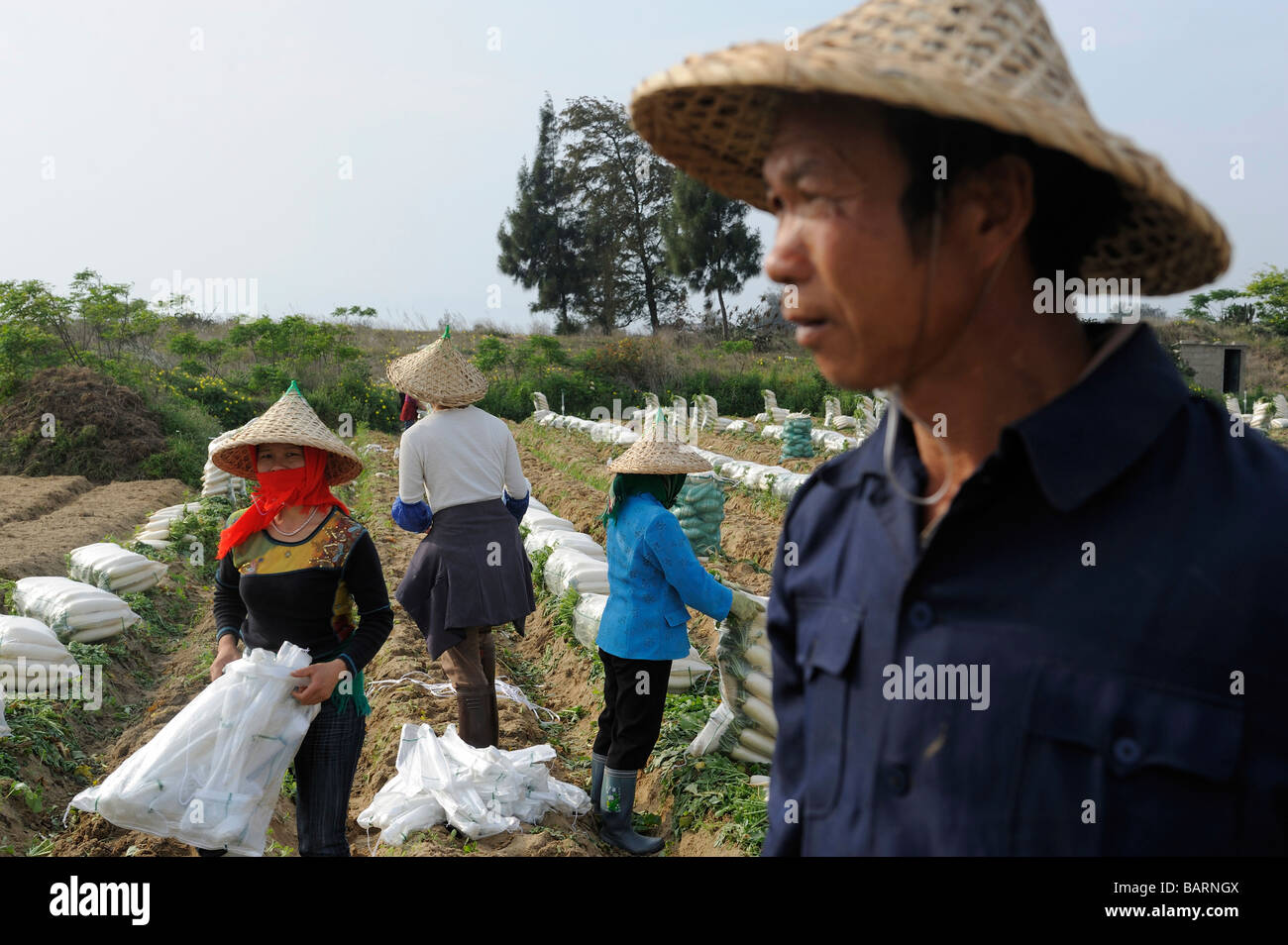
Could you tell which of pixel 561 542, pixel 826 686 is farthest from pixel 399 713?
pixel 826 686

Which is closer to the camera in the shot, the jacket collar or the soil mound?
the jacket collar

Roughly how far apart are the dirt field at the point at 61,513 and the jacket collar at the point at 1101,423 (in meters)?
8.15

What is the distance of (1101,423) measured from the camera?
0.98m

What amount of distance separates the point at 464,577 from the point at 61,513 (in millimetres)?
8173

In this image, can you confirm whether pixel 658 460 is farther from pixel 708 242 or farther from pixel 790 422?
pixel 708 242

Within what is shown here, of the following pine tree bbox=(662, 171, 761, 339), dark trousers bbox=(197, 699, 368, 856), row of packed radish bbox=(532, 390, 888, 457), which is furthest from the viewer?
pine tree bbox=(662, 171, 761, 339)

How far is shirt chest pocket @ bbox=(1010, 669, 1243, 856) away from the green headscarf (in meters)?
2.88

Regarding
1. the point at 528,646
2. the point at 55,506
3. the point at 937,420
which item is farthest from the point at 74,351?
the point at 937,420

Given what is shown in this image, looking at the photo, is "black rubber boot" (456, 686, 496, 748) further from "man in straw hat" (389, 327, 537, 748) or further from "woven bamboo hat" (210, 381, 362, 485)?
"woven bamboo hat" (210, 381, 362, 485)

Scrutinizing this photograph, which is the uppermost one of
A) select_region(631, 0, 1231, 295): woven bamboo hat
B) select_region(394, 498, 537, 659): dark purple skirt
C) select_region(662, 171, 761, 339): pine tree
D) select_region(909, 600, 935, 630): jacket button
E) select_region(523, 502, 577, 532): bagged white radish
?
select_region(662, 171, 761, 339): pine tree

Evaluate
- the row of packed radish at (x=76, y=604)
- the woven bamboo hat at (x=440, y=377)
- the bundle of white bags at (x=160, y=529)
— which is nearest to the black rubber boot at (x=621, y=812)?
the woven bamboo hat at (x=440, y=377)

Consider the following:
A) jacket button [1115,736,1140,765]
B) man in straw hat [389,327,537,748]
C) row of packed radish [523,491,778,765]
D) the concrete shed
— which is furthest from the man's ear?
the concrete shed

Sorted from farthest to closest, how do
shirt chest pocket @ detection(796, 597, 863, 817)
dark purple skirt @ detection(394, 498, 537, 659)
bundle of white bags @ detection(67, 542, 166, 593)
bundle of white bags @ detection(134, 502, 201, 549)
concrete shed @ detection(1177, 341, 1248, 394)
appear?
concrete shed @ detection(1177, 341, 1248, 394) → bundle of white bags @ detection(134, 502, 201, 549) → bundle of white bags @ detection(67, 542, 166, 593) → dark purple skirt @ detection(394, 498, 537, 659) → shirt chest pocket @ detection(796, 597, 863, 817)

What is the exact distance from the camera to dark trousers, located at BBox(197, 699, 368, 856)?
2951mm
